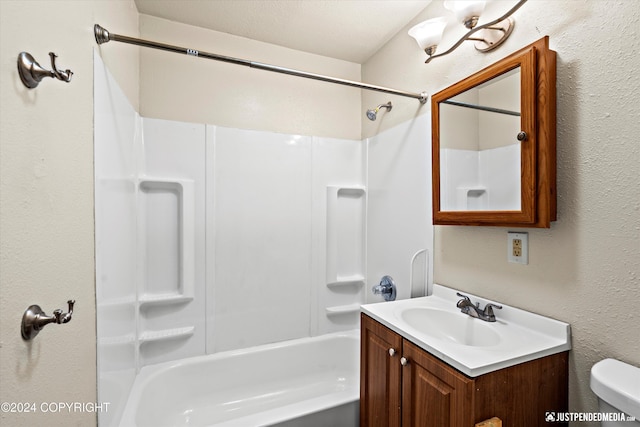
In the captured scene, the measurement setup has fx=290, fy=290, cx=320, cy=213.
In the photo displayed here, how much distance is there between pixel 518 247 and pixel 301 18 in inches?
68.7

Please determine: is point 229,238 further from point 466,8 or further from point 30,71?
point 466,8

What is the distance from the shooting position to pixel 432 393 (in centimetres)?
98

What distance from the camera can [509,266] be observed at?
124cm

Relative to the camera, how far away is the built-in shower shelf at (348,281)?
2.26 meters

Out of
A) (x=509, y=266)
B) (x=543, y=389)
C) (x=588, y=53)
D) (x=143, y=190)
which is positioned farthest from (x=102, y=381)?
(x=588, y=53)

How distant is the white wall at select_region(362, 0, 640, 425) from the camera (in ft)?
→ 2.93

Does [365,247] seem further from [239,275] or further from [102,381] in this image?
[102,381]

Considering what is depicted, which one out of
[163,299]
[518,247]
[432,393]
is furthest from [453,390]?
[163,299]

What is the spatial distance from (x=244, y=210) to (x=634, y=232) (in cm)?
185

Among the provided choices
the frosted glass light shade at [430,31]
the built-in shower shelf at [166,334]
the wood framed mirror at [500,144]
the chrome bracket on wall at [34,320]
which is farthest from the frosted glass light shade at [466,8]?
the built-in shower shelf at [166,334]

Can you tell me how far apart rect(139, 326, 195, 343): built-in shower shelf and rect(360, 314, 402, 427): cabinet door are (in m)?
1.14

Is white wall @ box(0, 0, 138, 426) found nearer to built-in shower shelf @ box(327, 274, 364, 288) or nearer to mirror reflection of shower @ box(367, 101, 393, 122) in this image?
mirror reflection of shower @ box(367, 101, 393, 122)

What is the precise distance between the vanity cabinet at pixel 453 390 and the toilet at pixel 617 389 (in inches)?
6.1

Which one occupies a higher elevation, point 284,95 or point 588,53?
point 284,95
